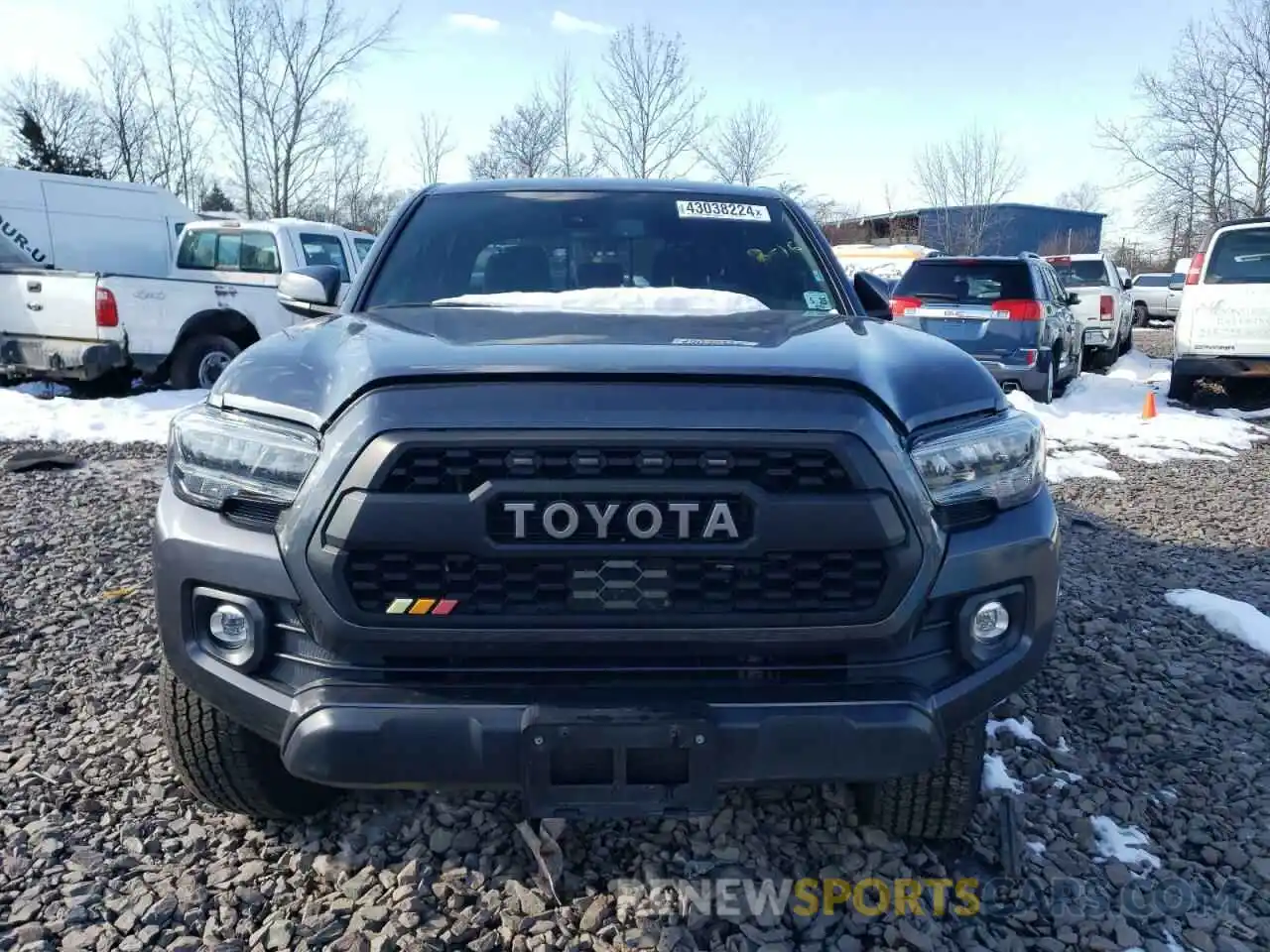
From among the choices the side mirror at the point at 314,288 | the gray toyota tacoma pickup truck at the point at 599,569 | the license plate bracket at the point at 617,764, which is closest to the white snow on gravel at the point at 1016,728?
the gray toyota tacoma pickup truck at the point at 599,569

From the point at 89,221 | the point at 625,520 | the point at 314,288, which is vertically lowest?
the point at 625,520

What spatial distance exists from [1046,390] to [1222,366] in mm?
1825

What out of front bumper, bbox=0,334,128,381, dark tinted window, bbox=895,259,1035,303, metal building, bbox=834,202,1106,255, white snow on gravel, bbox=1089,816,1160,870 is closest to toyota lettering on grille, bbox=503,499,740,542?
white snow on gravel, bbox=1089,816,1160,870

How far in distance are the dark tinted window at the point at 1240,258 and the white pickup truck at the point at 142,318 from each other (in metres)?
9.13

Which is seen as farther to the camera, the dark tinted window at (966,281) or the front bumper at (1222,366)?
the dark tinted window at (966,281)

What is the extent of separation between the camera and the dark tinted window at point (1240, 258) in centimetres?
1069

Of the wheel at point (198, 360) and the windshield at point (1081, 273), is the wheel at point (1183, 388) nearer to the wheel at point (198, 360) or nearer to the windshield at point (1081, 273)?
the windshield at point (1081, 273)

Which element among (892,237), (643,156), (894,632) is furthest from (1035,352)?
(892,237)

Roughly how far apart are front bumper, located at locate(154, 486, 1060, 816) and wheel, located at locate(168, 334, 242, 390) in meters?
9.19

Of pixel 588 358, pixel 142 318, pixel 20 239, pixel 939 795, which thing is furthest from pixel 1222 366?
pixel 20 239

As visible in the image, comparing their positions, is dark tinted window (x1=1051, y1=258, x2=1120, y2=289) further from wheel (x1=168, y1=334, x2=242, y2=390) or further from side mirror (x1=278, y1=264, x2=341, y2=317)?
side mirror (x1=278, y1=264, x2=341, y2=317)

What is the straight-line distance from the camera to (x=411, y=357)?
216 cm

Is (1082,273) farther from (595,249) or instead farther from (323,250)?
(595,249)

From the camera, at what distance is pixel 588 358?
2.14m
